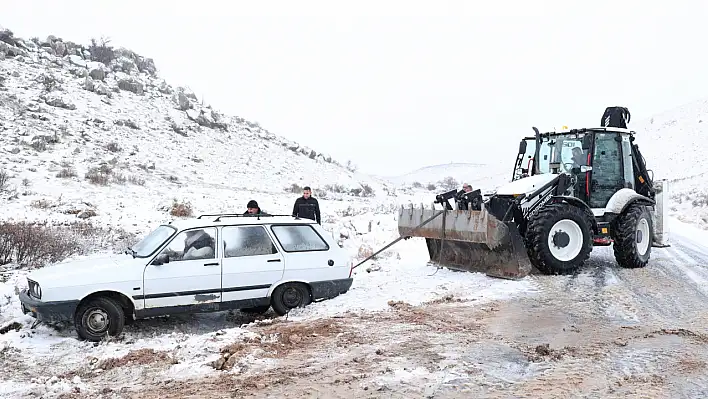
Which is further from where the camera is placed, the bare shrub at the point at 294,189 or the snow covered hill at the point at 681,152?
the snow covered hill at the point at 681,152

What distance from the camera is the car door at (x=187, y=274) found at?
7.37 m

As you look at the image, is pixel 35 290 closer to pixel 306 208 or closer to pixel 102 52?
pixel 306 208

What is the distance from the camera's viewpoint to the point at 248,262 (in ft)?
26.1

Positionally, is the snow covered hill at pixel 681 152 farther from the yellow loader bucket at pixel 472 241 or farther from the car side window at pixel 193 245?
the car side window at pixel 193 245

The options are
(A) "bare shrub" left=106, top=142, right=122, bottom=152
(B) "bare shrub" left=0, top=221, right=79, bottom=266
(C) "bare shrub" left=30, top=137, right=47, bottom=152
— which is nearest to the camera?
(B) "bare shrub" left=0, top=221, right=79, bottom=266

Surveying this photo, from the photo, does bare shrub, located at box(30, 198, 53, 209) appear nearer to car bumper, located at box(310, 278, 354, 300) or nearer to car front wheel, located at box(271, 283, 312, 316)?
car front wheel, located at box(271, 283, 312, 316)

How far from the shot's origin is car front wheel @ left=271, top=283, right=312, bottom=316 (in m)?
8.08

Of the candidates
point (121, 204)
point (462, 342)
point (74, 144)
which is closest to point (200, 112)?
point (74, 144)

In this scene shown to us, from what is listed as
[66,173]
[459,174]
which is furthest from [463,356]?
[459,174]

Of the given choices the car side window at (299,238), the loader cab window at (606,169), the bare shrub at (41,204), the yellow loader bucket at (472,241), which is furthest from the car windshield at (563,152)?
the bare shrub at (41,204)

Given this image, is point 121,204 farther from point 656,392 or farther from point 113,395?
point 656,392

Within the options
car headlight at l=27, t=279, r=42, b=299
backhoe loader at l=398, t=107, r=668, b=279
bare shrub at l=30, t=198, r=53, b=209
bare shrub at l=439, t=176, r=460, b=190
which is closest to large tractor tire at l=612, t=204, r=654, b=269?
backhoe loader at l=398, t=107, r=668, b=279

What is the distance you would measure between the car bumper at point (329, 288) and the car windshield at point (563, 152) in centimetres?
489

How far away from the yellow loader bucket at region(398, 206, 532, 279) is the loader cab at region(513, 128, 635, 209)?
201 centimetres
